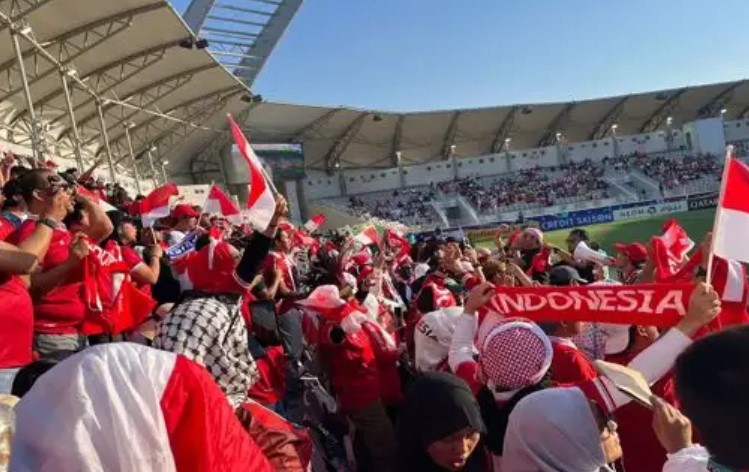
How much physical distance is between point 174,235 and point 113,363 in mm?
5567

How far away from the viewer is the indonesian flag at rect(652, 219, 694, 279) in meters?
4.56

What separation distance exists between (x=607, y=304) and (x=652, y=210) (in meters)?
32.2

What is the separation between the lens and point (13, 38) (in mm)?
16844

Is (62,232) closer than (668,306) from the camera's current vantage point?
No

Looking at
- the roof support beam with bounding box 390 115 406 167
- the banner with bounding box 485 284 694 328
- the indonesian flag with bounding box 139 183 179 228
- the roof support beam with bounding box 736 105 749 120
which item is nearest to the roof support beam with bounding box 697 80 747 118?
the roof support beam with bounding box 736 105 749 120

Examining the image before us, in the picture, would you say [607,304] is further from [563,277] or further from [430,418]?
[563,277]

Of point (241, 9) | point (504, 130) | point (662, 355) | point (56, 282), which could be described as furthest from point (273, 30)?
point (662, 355)

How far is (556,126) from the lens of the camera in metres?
46.9

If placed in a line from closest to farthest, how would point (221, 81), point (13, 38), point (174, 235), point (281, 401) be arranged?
point (281, 401) < point (174, 235) < point (13, 38) < point (221, 81)

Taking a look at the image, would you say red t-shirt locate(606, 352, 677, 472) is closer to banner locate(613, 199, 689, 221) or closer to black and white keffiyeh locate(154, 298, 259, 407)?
black and white keffiyeh locate(154, 298, 259, 407)

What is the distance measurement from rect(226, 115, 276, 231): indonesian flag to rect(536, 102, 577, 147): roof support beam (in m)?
42.4

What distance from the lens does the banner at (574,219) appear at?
31.9 meters

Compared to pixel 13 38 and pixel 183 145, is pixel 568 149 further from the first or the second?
pixel 13 38

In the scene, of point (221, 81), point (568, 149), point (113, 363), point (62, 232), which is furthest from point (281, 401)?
point (568, 149)
